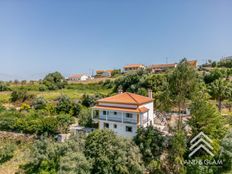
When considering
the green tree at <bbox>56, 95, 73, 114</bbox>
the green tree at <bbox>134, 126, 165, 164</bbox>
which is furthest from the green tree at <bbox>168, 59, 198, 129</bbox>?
the green tree at <bbox>56, 95, 73, 114</bbox>

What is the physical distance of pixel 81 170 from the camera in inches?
653

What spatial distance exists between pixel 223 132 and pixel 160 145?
737 centimetres

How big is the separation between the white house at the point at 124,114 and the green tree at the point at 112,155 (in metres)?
4.41

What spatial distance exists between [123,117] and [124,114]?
0.41 metres

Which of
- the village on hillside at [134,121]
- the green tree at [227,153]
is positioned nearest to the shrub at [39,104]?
the village on hillside at [134,121]

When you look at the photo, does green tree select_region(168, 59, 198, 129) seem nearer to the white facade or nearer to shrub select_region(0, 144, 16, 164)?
the white facade

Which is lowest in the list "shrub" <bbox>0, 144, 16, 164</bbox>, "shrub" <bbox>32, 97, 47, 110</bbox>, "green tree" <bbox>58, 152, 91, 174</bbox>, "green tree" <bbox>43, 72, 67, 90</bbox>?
"shrub" <bbox>0, 144, 16, 164</bbox>

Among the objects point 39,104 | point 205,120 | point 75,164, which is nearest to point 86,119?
point 75,164

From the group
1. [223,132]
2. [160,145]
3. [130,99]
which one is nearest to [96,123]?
[130,99]

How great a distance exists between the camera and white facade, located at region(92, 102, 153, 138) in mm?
23219

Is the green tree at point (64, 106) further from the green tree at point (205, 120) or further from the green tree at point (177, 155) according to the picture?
the green tree at point (205, 120)

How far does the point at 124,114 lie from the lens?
2406cm

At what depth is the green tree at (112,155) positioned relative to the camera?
57.7 feet

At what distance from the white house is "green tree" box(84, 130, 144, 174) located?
14.5ft
